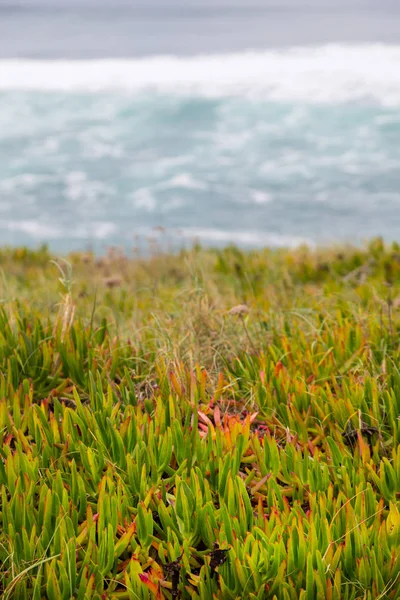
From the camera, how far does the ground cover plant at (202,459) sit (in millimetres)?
2814

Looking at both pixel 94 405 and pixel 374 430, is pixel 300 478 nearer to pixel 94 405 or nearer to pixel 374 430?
pixel 374 430

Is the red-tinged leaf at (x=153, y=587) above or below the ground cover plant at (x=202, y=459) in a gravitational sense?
below

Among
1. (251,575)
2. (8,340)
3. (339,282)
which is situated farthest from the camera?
(339,282)

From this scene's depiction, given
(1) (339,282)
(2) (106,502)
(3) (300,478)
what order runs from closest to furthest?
(2) (106,502) < (3) (300,478) < (1) (339,282)

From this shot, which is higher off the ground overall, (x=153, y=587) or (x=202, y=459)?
(x=202, y=459)

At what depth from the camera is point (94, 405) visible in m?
3.85

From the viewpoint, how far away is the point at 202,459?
3.43 m

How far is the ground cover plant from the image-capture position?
9.23ft

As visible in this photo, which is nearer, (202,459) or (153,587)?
(153,587)

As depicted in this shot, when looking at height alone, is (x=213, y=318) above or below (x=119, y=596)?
above

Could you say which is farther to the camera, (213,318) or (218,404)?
(213,318)

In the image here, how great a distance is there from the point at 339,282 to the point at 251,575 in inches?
221

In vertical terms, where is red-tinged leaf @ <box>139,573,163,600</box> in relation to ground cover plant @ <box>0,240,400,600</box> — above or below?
below

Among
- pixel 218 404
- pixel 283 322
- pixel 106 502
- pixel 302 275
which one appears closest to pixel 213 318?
pixel 283 322
